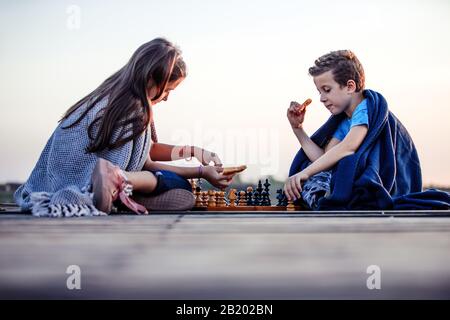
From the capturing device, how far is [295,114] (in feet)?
12.7

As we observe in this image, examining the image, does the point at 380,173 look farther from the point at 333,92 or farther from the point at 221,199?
the point at 221,199

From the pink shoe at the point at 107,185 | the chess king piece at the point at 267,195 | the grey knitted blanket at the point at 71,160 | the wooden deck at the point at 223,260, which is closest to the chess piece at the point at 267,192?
the chess king piece at the point at 267,195

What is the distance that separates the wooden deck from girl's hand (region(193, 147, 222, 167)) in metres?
1.19

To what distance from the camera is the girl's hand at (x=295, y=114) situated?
3844 mm

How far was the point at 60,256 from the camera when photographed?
160 cm

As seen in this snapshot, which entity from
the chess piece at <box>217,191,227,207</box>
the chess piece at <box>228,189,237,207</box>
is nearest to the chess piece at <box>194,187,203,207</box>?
the chess piece at <box>217,191,227,207</box>

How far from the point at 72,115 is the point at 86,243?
1.63 m

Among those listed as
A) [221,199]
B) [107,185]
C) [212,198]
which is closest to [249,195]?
[221,199]

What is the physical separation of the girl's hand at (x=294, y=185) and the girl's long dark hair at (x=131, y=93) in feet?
2.31

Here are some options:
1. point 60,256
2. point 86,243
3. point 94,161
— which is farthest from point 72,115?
point 60,256

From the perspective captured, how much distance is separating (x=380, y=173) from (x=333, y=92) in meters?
0.49

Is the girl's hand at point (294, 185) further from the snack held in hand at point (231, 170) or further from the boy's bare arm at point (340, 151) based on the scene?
the snack held in hand at point (231, 170)

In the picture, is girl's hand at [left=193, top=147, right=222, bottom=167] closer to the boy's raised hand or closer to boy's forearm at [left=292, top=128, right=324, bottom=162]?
the boy's raised hand

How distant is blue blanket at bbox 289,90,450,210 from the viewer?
342 centimetres
